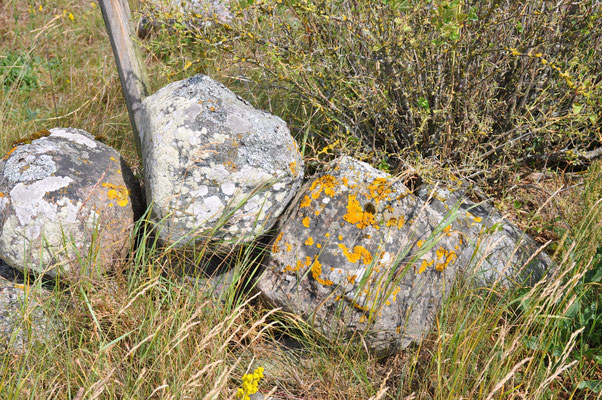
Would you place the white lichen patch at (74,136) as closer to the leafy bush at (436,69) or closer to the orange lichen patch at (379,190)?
the leafy bush at (436,69)

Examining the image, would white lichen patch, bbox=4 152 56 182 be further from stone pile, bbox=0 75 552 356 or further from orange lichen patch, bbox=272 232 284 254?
orange lichen patch, bbox=272 232 284 254

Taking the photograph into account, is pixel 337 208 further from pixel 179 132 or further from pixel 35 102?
pixel 35 102

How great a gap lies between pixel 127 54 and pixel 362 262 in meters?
2.05

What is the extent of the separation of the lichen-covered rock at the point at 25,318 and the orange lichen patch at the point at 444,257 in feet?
5.65

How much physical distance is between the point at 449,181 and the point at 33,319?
2221 mm

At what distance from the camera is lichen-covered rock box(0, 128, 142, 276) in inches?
94.3

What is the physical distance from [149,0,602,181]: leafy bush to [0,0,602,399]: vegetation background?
2cm

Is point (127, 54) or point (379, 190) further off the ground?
point (127, 54)

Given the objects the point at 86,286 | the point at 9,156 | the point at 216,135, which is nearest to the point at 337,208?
the point at 216,135

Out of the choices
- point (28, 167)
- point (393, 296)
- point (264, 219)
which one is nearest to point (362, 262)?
point (393, 296)

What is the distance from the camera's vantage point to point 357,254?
228cm

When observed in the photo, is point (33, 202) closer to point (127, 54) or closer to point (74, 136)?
point (74, 136)

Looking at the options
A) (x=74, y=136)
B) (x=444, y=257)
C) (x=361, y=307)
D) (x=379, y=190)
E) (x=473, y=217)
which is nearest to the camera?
(x=361, y=307)

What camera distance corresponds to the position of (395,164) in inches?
122
